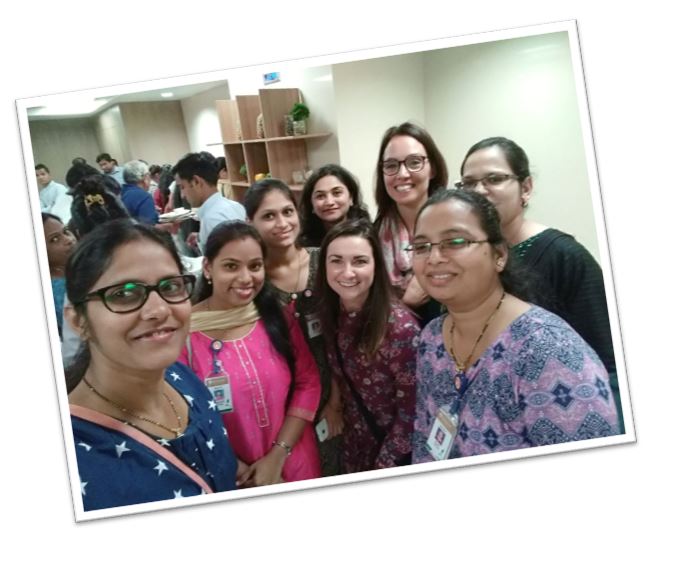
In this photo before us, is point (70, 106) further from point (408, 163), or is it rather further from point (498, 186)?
point (498, 186)

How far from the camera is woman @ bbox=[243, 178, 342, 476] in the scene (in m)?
1.58

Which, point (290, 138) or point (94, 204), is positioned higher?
point (290, 138)

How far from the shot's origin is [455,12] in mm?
1632

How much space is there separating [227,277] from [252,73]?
0.56 meters

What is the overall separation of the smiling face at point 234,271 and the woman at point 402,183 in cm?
35

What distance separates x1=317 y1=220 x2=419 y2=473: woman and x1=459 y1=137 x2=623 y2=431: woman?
335 mm

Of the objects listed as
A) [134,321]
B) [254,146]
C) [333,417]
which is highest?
[254,146]

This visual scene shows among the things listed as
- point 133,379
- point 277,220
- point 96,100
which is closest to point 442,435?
point 277,220

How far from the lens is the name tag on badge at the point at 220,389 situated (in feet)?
5.27

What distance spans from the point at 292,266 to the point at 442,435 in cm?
63

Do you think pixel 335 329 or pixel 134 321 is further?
pixel 335 329

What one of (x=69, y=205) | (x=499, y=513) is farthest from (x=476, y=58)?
(x=499, y=513)

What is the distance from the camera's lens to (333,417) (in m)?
1.67

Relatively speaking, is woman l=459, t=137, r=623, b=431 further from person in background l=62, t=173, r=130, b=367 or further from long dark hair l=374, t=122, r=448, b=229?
person in background l=62, t=173, r=130, b=367
